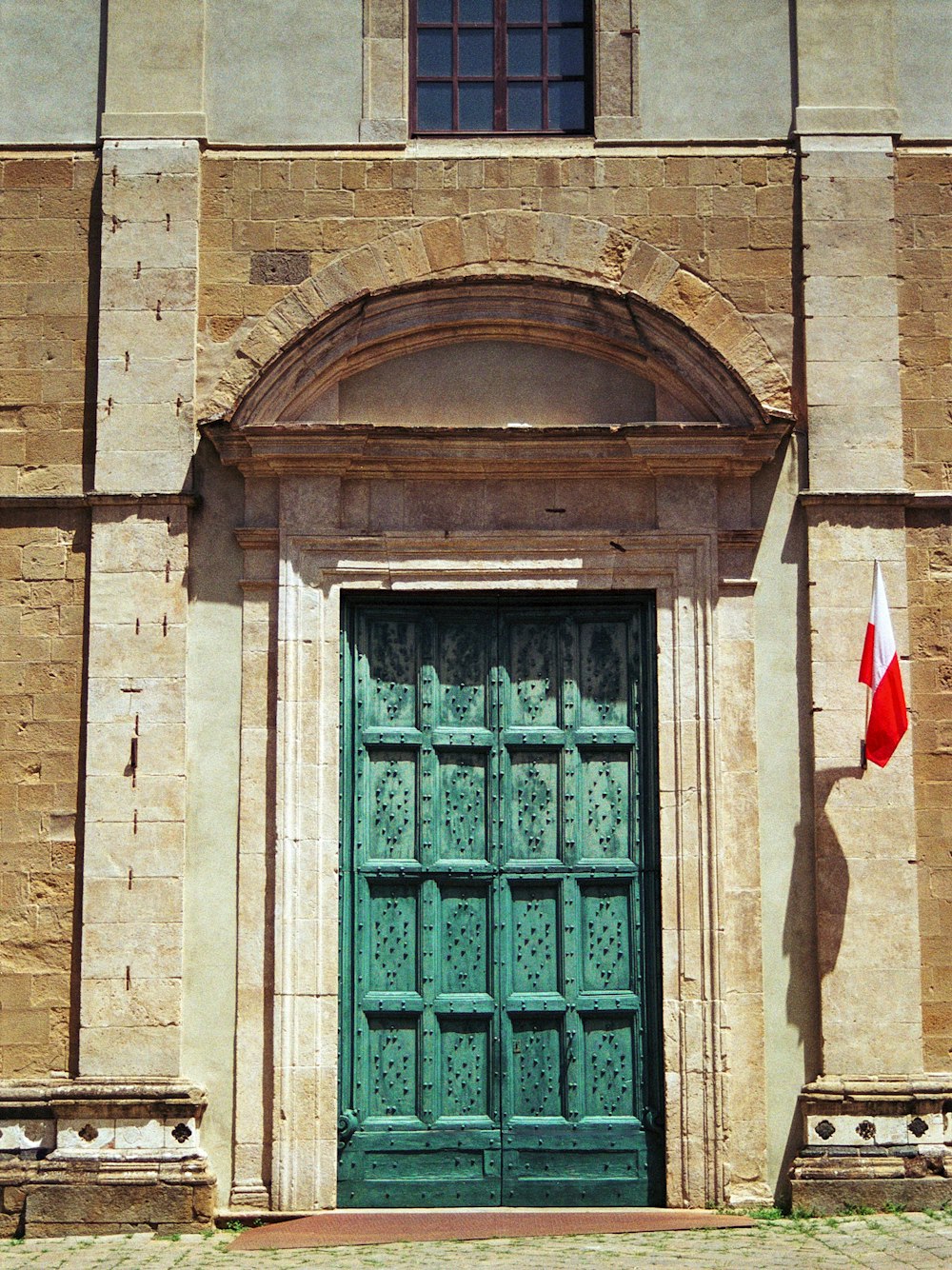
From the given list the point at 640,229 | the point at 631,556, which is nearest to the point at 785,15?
the point at 640,229

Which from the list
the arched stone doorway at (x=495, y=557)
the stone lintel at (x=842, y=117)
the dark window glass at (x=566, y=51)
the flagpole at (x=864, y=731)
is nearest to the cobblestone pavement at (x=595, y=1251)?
the arched stone doorway at (x=495, y=557)

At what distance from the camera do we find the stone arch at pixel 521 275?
8.81 m

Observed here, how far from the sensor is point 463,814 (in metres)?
8.63

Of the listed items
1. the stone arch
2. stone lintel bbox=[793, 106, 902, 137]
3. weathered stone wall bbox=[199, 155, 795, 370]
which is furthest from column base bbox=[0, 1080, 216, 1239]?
stone lintel bbox=[793, 106, 902, 137]

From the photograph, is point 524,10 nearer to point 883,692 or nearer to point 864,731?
point 883,692

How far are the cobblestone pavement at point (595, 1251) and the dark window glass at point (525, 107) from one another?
5.66 meters

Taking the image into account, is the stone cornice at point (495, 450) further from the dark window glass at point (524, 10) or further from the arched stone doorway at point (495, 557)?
the dark window glass at point (524, 10)

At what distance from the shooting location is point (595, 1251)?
7.52 m

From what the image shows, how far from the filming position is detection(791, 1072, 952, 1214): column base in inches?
319

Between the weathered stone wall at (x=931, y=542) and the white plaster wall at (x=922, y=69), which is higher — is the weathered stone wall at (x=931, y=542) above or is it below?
below

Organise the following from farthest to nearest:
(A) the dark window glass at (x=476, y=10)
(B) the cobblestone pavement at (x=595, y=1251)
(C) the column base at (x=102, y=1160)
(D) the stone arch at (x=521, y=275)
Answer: (A) the dark window glass at (x=476, y=10) → (D) the stone arch at (x=521, y=275) → (C) the column base at (x=102, y=1160) → (B) the cobblestone pavement at (x=595, y=1251)

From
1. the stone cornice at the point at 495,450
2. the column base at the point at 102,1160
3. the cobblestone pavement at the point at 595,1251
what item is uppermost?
the stone cornice at the point at 495,450

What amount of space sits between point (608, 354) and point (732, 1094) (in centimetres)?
376

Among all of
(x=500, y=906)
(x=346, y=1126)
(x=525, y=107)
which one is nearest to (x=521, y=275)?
(x=525, y=107)
